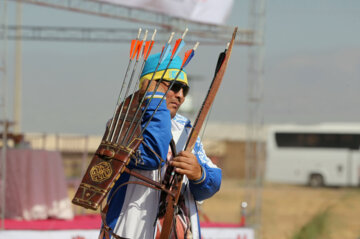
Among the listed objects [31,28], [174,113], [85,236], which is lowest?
[85,236]

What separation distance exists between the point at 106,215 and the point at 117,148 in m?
0.35

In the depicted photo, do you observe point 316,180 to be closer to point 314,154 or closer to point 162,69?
point 314,154

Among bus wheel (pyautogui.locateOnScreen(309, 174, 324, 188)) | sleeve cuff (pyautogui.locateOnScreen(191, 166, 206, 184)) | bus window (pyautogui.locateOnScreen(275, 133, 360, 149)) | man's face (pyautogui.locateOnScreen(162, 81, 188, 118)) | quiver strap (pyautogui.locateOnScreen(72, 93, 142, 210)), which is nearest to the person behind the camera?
quiver strap (pyautogui.locateOnScreen(72, 93, 142, 210))

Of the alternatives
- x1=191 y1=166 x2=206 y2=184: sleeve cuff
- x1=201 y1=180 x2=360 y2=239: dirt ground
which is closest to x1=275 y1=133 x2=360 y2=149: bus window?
x1=201 y1=180 x2=360 y2=239: dirt ground

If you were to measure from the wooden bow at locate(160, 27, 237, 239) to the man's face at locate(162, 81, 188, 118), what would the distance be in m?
0.11

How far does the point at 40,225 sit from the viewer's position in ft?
22.8

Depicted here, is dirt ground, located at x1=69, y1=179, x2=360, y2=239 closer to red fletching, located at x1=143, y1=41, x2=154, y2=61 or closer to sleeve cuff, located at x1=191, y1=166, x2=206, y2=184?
red fletching, located at x1=143, y1=41, x2=154, y2=61

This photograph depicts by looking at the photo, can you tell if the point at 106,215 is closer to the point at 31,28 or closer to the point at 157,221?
the point at 157,221

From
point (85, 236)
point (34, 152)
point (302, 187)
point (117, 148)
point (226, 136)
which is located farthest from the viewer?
point (226, 136)

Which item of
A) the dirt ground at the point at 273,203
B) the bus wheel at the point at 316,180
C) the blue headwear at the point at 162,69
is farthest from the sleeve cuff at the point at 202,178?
the bus wheel at the point at 316,180

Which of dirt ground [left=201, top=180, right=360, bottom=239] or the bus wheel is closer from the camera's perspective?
dirt ground [left=201, top=180, right=360, bottom=239]

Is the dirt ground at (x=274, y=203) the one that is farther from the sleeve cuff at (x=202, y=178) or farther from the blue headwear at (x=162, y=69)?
the sleeve cuff at (x=202, y=178)

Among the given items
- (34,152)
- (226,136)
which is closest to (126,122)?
(34,152)

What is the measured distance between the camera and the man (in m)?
2.64
